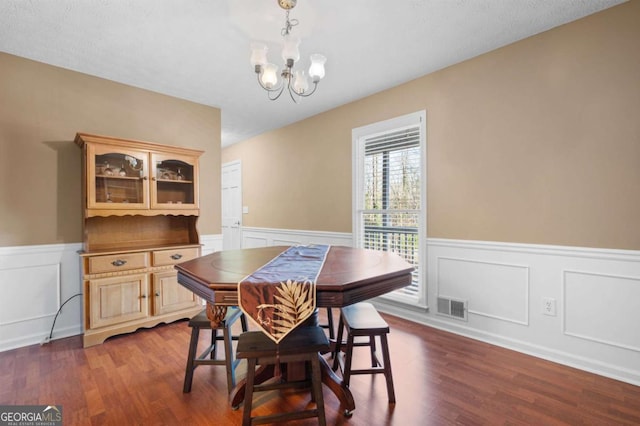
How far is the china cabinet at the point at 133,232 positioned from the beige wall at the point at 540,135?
1977 millimetres

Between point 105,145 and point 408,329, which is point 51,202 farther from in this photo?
point 408,329

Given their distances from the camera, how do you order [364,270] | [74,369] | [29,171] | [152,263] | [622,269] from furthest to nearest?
1. [152,263]
2. [29,171]
3. [74,369]
4. [622,269]
5. [364,270]

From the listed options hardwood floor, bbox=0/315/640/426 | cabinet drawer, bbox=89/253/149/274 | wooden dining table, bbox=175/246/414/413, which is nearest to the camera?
wooden dining table, bbox=175/246/414/413

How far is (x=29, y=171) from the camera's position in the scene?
8.73 feet

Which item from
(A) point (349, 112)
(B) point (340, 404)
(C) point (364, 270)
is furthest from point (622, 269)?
(A) point (349, 112)

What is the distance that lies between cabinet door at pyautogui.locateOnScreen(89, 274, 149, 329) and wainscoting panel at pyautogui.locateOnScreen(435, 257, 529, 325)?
283cm

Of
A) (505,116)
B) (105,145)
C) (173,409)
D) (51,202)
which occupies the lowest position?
(173,409)

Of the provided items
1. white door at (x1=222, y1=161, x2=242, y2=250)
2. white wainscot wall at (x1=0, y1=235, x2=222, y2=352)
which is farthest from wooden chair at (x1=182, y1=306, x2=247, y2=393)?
white door at (x1=222, y1=161, x2=242, y2=250)

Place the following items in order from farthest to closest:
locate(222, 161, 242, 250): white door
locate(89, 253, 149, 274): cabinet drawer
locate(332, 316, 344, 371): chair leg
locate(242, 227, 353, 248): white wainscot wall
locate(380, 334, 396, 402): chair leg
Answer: locate(222, 161, 242, 250): white door → locate(242, 227, 353, 248): white wainscot wall → locate(89, 253, 149, 274): cabinet drawer → locate(332, 316, 344, 371): chair leg → locate(380, 334, 396, 402): chair leg

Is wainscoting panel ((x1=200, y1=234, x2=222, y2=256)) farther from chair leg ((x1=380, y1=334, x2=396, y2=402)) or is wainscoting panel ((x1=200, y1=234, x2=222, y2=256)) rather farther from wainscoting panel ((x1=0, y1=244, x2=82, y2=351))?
chair leg ((x1=380, y1=334, x2=396, y2=402))

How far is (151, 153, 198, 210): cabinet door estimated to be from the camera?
9.95 ft

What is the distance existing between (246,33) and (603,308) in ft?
10.7

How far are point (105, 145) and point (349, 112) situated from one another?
8.50ft

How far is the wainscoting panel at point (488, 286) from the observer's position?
2488mm
